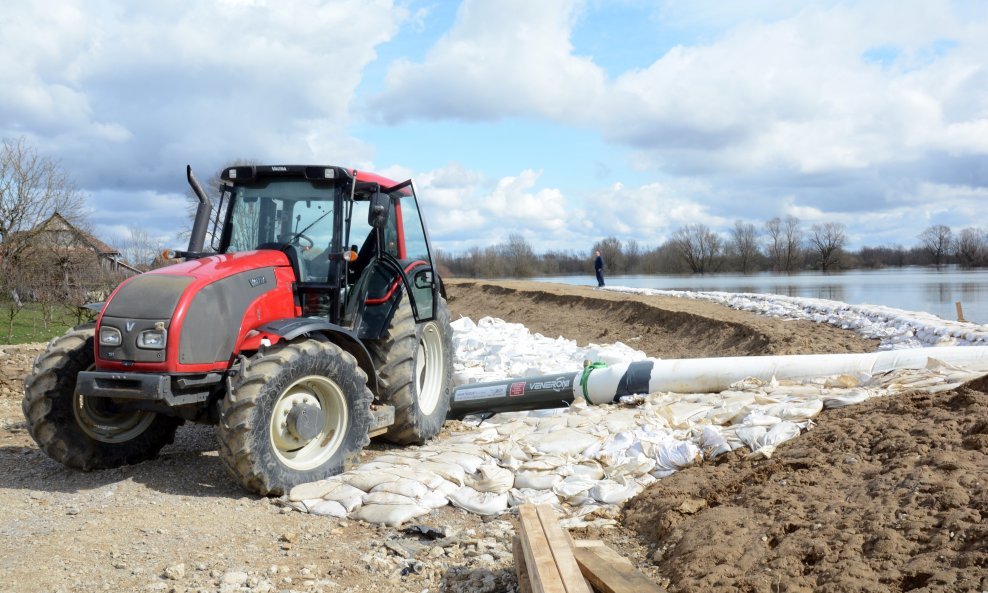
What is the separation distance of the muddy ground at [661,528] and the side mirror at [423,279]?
2.33 m

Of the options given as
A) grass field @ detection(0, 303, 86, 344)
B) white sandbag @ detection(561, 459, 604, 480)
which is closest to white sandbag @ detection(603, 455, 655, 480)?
white sandbag @ detection(561, 459, 604, 480)

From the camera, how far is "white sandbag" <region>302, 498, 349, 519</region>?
18.1 ft

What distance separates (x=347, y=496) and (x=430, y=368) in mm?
2526

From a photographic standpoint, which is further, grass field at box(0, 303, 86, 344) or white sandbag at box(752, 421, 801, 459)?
grass field at box(0, 303, 86, 344)

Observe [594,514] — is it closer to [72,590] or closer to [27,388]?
[72,590]

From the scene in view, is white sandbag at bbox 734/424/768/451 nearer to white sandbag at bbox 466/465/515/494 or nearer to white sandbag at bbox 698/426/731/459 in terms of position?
white sandbag at bbox 698/426/731/459

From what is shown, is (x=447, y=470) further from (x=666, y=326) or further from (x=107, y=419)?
(x=666, y=326)

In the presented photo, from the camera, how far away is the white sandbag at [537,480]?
615 centimetres

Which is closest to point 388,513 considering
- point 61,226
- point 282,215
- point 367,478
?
point 367,478

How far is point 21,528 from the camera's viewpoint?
4.97m

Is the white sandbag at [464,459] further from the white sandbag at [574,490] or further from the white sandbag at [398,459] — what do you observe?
the white sandbag at [574,490]

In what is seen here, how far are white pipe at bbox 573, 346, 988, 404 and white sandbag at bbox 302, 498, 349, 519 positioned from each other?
3653 mm

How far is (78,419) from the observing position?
6.01 metres

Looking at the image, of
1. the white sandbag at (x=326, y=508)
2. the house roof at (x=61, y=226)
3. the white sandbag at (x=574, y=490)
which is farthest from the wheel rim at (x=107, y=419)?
the house roof at (x=61, y=226)
